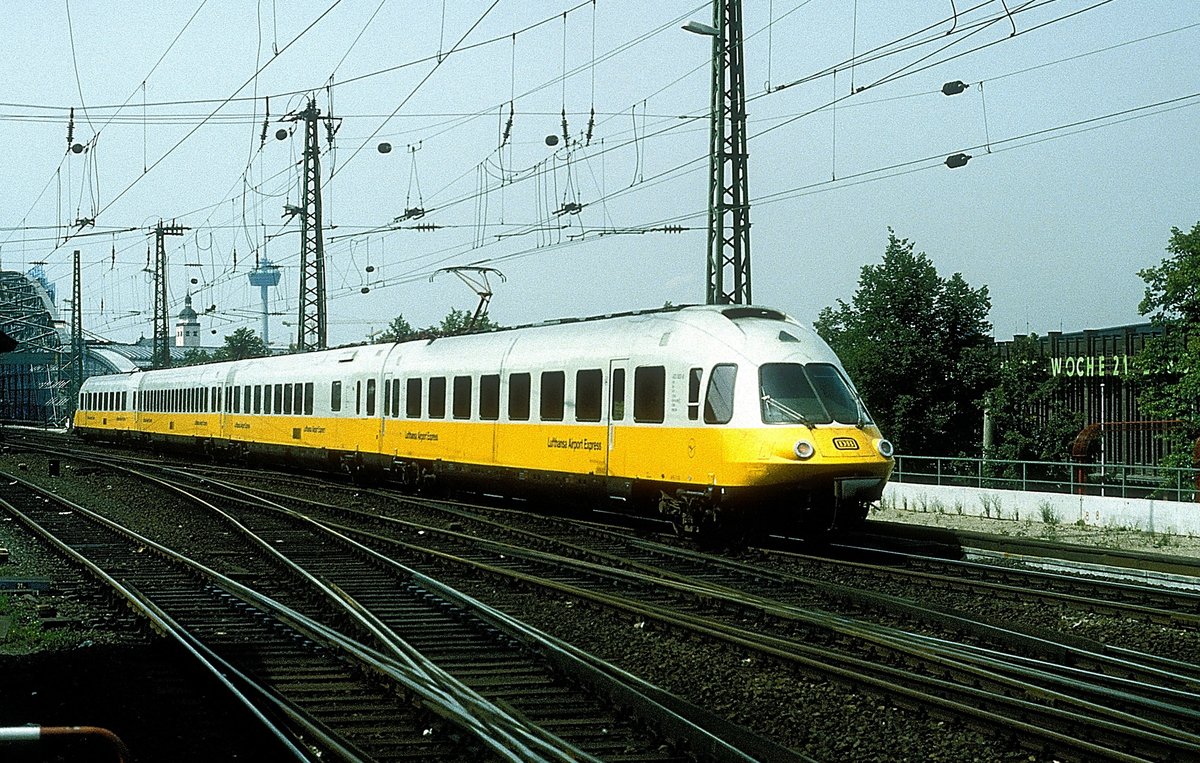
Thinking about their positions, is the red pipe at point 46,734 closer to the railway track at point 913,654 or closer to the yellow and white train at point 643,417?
the railway track at point 913,654

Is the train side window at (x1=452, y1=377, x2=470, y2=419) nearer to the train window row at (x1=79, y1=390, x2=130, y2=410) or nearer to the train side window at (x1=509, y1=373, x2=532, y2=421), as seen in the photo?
the train side window at (x1=509, y1=373, x2=532, y2=421)

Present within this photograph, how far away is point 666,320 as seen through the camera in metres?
17.7

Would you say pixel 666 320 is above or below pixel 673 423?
above

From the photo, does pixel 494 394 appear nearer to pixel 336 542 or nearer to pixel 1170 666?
pixel 336 542

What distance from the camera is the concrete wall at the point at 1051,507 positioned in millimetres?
20266

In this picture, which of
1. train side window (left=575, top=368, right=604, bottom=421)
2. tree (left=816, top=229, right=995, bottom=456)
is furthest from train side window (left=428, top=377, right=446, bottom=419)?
tree (left=816, top=229, right=995, bottom=456)

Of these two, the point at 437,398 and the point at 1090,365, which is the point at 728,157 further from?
the point at 1090,365

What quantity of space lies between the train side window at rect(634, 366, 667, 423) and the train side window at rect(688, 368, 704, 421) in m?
0.52

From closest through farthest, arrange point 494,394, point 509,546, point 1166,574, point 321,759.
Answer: point 321,759, point 1166,574, point 509,546, point 494,394

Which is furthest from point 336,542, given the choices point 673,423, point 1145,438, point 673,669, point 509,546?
point 1145,438

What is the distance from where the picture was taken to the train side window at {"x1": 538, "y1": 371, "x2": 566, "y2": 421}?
19.5 metres

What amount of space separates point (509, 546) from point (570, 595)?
12.1ft

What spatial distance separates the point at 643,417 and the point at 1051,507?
8.90m

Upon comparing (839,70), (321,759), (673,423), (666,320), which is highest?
(839,70)
